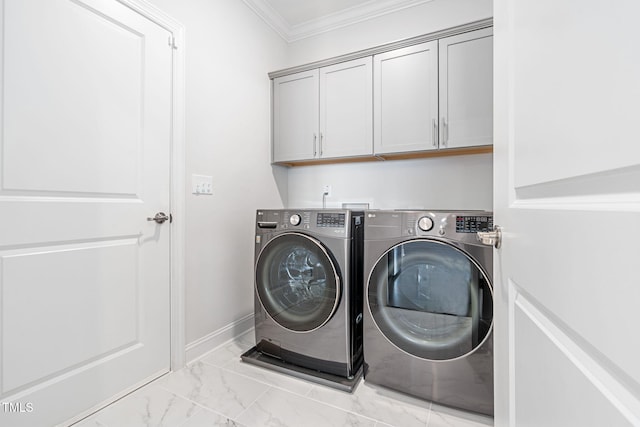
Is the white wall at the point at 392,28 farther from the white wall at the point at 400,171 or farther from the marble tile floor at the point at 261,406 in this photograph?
the marble tile floor at the point at 261,406

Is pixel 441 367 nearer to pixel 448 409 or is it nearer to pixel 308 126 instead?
pixel 448 409

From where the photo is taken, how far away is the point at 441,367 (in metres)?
1.38

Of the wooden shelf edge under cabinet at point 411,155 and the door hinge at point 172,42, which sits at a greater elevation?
the door hinge at point 172,42

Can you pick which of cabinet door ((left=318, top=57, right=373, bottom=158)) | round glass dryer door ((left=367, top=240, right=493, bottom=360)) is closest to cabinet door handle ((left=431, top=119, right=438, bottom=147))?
cabinet door ((left=318, top=57, right=373, bottom=158))

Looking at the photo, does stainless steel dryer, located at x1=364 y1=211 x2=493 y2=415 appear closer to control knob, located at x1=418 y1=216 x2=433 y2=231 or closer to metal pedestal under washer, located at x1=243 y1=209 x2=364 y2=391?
control knob, located at x1=418 y1=216 x2=433 y2=231

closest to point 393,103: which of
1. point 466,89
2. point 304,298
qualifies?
point 466,89

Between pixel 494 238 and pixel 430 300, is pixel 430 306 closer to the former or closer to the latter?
pixel 430 300

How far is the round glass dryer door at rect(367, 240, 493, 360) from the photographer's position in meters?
1.31

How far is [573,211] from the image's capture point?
0.34m

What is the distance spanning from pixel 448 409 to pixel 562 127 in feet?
4.96

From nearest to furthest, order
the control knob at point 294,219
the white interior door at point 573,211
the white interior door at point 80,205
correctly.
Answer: the white interior door at point 573,211 < the white interior door at point 80,205 < the control knob at point 294,219

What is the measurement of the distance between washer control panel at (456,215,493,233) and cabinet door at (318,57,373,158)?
3.33ft

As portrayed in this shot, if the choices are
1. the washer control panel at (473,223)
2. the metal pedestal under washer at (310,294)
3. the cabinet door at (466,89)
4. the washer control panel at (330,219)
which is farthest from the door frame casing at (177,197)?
the cabinet door at (466,89)

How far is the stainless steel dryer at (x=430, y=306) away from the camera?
51.4 inches
